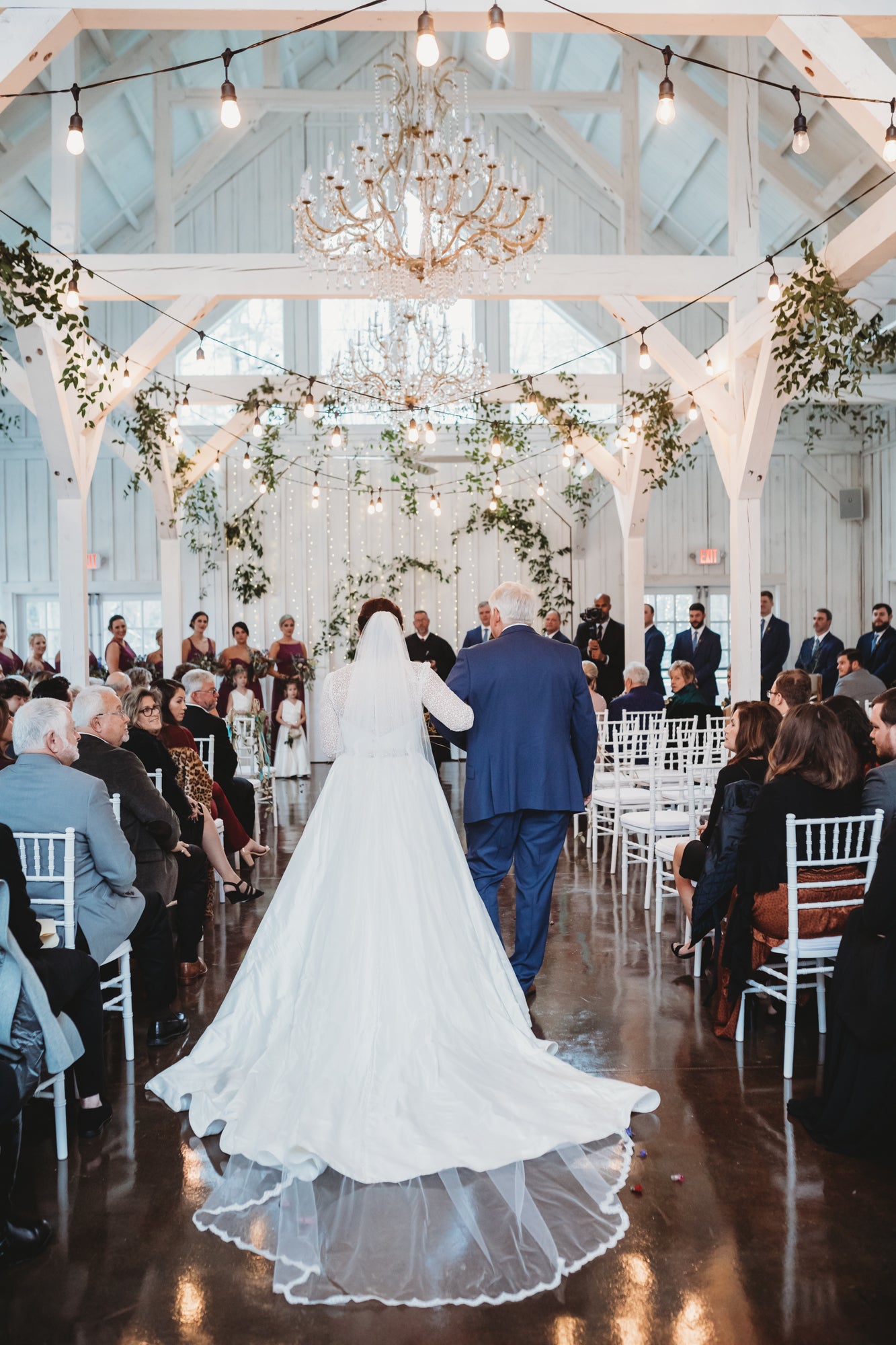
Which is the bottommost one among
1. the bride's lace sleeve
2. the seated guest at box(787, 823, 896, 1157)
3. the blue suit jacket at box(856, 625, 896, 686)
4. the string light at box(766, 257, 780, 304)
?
the seated guest at box(787, 823, 896, 1157)

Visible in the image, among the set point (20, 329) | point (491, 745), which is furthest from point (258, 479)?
point (491, 745)

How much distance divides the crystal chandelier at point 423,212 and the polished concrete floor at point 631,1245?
15.7 ft

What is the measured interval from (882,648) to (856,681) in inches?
112

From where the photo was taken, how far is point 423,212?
23.0ft

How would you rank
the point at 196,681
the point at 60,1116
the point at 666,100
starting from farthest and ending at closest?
the point at 196,681 < the point at 666,100 < the point at 60,1116

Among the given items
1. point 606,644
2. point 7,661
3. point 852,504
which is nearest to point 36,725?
point 7,661

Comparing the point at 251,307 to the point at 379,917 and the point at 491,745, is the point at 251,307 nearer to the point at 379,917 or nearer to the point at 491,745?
the point at 491,745

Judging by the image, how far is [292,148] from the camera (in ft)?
46.1

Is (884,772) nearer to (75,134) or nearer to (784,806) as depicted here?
(784,806)

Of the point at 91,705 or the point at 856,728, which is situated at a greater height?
the point at 91,705

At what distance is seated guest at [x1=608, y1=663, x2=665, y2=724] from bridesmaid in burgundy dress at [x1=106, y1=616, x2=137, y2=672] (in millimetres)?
5112

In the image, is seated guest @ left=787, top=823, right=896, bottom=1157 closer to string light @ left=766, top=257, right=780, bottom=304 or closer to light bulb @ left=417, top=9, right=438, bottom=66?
light bulb @ left=417, top=9, right=438, bottom=66

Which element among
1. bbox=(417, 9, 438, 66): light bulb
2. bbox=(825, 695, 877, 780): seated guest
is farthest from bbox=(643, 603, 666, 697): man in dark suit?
bbox=(417, 9, 438, 66): light bulb

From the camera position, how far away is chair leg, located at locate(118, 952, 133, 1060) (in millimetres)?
3752
